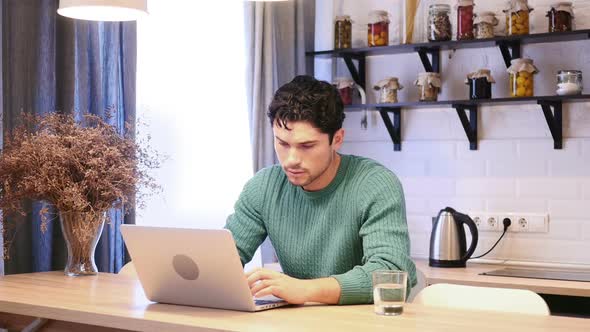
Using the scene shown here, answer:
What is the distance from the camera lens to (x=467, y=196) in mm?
3826

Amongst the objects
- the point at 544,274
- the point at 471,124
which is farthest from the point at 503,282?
the point at 471,124

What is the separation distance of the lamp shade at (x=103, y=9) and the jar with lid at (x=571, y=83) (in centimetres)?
173

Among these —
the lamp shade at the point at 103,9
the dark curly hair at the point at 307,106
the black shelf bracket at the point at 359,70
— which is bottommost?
the dark curly hair at the point at 307,106

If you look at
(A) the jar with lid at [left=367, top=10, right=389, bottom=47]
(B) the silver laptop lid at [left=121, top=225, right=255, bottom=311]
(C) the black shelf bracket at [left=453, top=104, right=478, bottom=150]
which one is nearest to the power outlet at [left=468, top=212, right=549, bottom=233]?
(C) the black shelf bracket at [left=453, top=104, right=478, bottom=150]

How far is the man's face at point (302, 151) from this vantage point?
2.33 meters

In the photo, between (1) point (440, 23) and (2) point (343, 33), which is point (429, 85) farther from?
(2) point (343, 33)

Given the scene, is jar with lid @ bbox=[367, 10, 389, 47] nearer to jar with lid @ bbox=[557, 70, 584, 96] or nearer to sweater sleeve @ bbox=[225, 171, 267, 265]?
jar with lid @ bbox=[557, 70, 584, 96]

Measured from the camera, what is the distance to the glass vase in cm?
280

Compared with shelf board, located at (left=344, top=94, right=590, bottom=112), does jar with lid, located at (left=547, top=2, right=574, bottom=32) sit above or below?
above

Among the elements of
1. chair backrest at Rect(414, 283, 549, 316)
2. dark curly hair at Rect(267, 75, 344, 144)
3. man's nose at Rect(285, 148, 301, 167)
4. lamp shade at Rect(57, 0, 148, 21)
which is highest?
lamp shade at Rect(57, 0, 148, 21)

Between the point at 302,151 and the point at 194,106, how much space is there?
1519 millimetres

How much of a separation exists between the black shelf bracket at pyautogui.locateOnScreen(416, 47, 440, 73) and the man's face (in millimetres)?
1562

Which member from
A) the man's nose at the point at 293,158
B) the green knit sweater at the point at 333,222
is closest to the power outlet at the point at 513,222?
the green knit sweater at the point at 333,222

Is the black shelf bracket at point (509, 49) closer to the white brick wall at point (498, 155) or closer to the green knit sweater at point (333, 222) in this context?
the white brick wall at point (498, 155)
